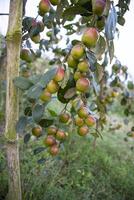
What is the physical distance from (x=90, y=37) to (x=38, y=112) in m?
0.40

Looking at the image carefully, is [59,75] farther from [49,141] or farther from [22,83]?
[49,141]

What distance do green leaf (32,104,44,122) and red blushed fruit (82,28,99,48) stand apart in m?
0.37

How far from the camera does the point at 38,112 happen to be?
145cm

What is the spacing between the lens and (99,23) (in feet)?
4.31

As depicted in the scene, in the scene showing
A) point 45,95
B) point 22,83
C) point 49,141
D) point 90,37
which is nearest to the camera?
point 90,37

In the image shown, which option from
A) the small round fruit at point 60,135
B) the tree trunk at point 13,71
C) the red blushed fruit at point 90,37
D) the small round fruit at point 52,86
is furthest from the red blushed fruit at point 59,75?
the small round fruit at point 60,135

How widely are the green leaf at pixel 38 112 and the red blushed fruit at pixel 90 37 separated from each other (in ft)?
1.21

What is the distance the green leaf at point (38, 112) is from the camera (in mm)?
1439

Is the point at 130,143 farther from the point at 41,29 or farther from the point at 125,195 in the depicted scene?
the point at 41,29

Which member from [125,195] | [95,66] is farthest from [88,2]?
[125,195]

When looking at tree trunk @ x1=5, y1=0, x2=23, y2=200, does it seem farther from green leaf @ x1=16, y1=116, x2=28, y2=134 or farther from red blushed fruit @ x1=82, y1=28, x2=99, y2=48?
red blushed fruit @ x1=82, y1=28, x2=99, y2=48

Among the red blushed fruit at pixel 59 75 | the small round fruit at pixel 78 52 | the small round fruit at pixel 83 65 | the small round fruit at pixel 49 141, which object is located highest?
the small round fruit at pixel 78 52

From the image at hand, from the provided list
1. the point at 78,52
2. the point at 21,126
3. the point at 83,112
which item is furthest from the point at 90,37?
the point at 21,126

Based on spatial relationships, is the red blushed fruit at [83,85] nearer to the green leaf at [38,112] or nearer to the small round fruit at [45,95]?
the small round fruit at [45,95]
